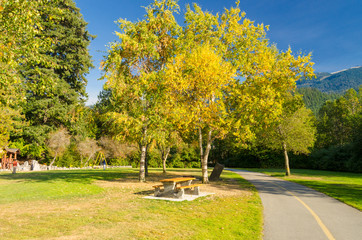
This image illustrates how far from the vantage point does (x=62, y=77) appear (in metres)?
41.9

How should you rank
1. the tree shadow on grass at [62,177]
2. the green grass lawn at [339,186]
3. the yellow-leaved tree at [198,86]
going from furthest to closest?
1. the tree shadow on grass at [62,177]
2. the yellow-leaved tree at [198,86]
3. the green grass lawn at [339,186]

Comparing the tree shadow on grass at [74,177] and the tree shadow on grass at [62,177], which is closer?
the tree shadow on grass at [62,177]

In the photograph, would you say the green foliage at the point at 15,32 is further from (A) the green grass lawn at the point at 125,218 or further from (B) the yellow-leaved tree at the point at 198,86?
(B) the yellow-leaved tree at the point at 198,86

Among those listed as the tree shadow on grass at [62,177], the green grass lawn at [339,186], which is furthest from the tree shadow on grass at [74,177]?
the green grass lawn at [339,186]

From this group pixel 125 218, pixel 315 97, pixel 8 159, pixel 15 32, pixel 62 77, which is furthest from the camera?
pixel 315 97

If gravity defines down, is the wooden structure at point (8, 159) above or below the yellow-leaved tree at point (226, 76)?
below

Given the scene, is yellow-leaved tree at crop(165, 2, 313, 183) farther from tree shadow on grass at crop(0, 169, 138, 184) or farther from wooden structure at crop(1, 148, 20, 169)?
wooden structure at crop(1, 148, 20, 169)

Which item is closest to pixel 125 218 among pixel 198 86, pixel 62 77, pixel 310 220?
pixel 310 220

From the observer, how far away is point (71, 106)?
136 ft

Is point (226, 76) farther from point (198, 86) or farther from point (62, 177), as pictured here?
point (62, 177)

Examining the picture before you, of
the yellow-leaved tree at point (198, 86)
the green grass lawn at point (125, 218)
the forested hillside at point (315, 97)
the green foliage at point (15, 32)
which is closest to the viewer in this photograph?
the green grass lawn at point (125, 218)

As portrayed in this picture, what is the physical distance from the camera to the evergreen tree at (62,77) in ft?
126

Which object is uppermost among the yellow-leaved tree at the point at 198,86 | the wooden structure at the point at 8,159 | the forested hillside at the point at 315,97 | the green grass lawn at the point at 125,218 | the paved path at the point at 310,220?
the forested hillside at the point at 315,97

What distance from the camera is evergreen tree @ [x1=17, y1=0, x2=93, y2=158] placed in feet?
126
